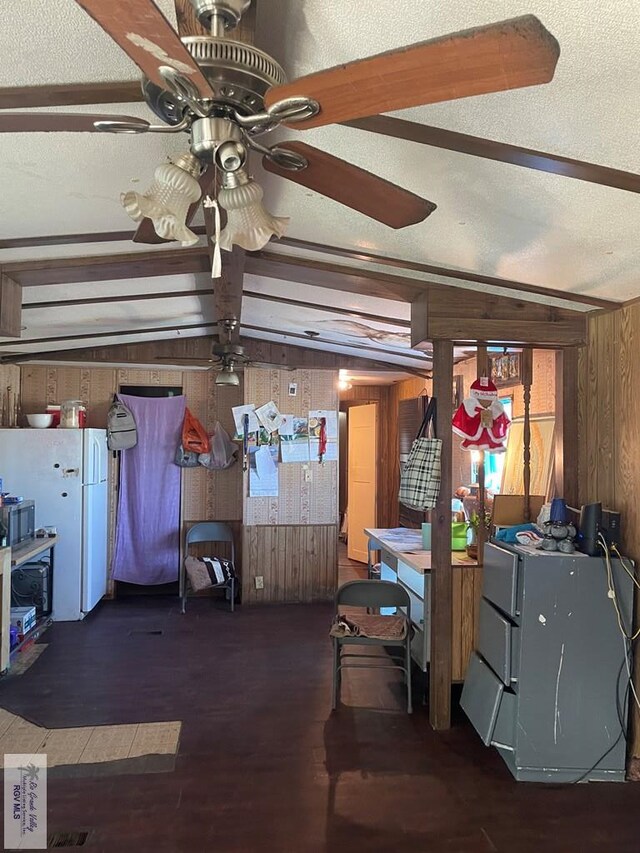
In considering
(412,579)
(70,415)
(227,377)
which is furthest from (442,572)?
(70,415)

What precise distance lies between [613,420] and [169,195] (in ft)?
7.93

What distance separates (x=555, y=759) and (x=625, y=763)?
0.33 meters

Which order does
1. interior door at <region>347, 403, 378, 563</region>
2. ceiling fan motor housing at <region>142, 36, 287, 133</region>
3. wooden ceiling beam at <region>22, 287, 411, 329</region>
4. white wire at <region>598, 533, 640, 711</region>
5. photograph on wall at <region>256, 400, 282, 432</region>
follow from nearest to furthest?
ceiling fan motor housing at <region>142, 36, 287, 133</region> → white wire at <region>598, 533, 640, 711</region> → wooden ceiling beam at <region>22, 287, 411, 329</region> → photograph on wall at <region>256, 400, 282, 432</region> → interior door at <region>347, 403, 378, 563</region>

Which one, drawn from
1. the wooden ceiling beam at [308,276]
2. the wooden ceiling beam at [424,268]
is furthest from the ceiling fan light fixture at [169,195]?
the wooden ceiling beam at [308,276]

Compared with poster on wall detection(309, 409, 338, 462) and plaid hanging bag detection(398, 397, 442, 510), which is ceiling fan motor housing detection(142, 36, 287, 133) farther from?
poster on wall detection(309, 409, 338, 462)

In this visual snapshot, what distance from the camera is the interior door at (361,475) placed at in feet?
23.2

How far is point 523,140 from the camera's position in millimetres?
1614

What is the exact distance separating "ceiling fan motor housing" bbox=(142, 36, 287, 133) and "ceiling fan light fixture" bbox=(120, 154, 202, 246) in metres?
0.10

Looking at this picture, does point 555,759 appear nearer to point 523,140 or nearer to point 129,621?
point 523,140

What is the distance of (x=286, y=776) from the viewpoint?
2.60 meters

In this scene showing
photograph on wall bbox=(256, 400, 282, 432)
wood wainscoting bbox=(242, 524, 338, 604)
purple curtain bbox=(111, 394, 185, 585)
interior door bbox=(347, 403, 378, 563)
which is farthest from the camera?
interior door bbox=(347, 403, 378, 563)

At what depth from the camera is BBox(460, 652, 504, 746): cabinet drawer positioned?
2.72 meters

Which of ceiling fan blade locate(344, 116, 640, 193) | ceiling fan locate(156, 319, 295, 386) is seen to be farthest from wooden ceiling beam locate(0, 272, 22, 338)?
ceiling fan blade locate(344, 116, 640, 193)

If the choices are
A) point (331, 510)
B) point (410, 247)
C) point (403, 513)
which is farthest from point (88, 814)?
point (403, 513)
